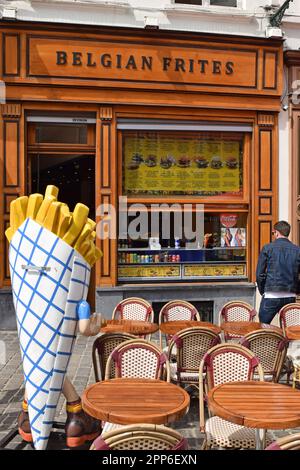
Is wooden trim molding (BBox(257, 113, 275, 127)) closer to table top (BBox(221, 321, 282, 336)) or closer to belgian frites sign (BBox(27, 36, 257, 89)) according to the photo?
belgian frites sign (BBox(27, 36, 257, 89))

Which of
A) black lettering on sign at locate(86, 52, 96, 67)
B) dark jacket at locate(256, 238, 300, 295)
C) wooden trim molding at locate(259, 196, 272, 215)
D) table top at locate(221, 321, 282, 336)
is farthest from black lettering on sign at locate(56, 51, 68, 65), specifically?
table top at locate(221, 321, 282, 336)

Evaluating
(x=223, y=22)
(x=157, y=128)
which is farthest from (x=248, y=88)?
(x=157, y=128)

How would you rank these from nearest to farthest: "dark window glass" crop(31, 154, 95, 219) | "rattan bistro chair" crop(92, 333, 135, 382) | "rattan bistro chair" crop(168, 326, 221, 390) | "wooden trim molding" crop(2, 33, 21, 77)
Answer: "rattan bistro chair" crop(92, 333, 135, 382)
"rattan bistro chair" crop(168, 326, 221, 390)
"wooden trim molding" crop(2, 33, 21, 77)
"dark window glass" crop(31, 154, 95, 219)

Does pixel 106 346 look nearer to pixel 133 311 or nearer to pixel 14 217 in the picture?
pixel 14 217

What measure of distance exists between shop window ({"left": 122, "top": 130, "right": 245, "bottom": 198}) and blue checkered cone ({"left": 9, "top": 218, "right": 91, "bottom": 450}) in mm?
4973

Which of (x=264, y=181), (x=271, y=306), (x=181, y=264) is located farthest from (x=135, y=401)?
(x=264, y=181)

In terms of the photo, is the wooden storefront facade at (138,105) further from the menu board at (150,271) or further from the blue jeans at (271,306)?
the blue jeans at (271,306)

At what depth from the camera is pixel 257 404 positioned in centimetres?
337

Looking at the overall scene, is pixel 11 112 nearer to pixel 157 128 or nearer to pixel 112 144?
pixel 112 144

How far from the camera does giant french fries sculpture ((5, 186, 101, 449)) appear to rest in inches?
149

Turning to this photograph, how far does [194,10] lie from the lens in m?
8.48

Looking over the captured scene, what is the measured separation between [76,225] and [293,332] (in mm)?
3103

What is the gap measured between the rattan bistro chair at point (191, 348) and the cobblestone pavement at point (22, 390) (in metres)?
0.43

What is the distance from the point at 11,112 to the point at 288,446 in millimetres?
7146
